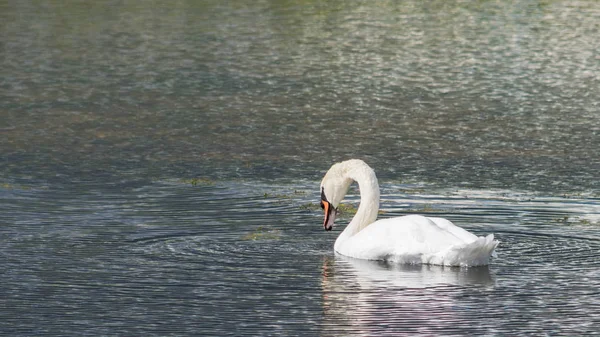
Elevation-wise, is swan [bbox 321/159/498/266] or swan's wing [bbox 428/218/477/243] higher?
swan's wing [bbox 428/218/477/243]

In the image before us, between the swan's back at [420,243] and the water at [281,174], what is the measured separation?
12 centimetres

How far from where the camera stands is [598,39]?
3834cm

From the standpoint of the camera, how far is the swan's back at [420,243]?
12.0 m

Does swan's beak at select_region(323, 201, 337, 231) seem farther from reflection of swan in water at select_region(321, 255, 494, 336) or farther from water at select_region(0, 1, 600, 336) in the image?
reflection of swan in water at select_region(321, 255, 494, 336)

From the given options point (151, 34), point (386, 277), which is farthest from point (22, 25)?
point (386, 277)

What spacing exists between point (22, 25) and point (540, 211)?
29223 mm

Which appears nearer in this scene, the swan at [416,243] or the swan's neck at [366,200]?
the swan at [416,243]

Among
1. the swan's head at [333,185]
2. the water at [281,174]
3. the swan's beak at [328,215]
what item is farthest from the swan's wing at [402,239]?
the swan's head at [333,185]

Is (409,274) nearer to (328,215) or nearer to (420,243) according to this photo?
(420,243)

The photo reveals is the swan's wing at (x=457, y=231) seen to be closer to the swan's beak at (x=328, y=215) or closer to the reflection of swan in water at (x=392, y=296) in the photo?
the reflection of swan in water at (x=392, y=296)

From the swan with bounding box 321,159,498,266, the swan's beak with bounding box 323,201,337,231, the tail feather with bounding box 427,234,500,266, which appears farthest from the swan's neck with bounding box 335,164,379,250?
the tail feather with bounding box 427,234,500,266

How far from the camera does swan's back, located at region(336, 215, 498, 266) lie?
12.0m

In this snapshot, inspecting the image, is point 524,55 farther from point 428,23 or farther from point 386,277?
point 386,277

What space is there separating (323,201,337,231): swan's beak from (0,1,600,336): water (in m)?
0.14
